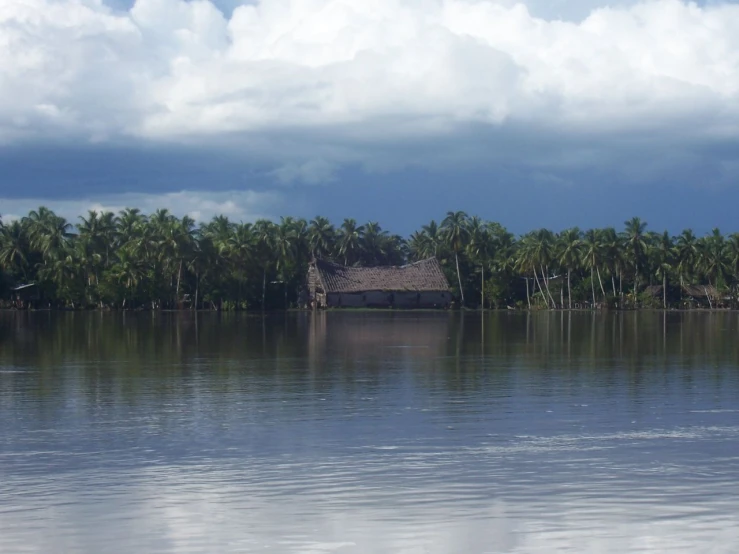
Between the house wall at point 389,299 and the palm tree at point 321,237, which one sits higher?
the palm tree at point 321,237

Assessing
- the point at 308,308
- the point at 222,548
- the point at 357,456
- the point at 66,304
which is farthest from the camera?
the point at 308,308

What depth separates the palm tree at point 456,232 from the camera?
307ft

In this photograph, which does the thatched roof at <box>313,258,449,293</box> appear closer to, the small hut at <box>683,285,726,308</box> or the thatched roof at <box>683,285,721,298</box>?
the thatched roof at <box>683,285,721,298</box>

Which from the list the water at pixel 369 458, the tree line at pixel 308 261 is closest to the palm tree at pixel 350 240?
the tree line at pixel 308 261

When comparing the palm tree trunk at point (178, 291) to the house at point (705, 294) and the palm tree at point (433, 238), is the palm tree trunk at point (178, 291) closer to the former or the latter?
the palm tree at point (433, 238)

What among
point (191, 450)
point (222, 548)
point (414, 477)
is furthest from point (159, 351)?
point (222, 548)

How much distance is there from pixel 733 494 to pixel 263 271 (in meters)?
76.9

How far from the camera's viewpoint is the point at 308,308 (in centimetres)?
9100

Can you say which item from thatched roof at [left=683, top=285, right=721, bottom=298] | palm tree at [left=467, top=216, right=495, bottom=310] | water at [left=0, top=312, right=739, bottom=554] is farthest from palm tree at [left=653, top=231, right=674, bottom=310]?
water at [left=0, top=312, right=739, bottom=554]

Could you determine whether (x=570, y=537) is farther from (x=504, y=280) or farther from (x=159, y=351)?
(x=504, y=280)

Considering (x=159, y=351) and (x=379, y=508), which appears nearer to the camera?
(x=379, y=508)

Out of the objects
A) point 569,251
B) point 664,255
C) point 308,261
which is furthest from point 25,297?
point 664,255

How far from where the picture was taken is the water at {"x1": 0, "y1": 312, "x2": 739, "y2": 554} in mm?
9156

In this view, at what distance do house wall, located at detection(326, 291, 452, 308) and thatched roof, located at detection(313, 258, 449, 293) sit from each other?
737 mm
